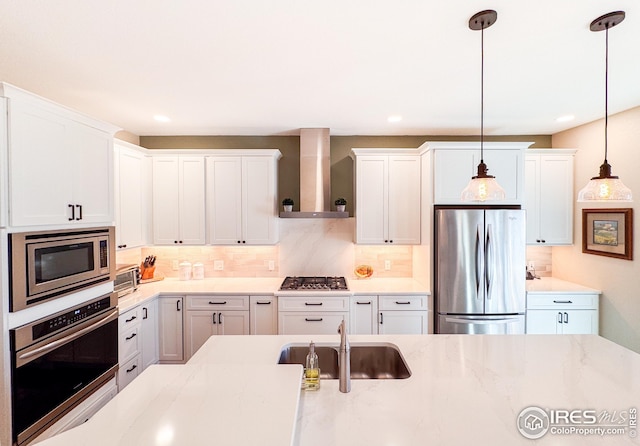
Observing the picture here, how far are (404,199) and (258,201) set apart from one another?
1644 millimetres

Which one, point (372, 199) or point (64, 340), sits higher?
point (372, 199)

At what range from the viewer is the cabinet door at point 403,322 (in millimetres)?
3146

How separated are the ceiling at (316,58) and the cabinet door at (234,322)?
2006mm

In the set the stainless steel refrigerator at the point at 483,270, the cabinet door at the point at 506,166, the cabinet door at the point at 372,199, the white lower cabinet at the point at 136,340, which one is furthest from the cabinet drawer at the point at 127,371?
the cabinet door at the point at 506,166

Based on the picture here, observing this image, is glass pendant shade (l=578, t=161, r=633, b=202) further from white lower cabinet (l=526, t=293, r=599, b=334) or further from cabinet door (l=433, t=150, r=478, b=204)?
white lower cabinet (l=526, t=293, r=599, b=334)

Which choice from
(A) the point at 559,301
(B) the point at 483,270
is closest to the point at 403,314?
(B) the point at 483,270

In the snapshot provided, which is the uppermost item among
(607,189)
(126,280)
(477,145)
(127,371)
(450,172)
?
(477,145)

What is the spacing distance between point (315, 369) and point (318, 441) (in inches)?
14.3

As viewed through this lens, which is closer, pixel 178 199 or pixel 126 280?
pixel 126 280

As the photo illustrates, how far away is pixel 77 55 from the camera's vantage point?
187 cm

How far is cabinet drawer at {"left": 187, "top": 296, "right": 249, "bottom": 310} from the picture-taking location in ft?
10.5

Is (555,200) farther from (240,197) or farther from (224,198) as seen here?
(224,198)

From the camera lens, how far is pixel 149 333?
3070 millimetres
